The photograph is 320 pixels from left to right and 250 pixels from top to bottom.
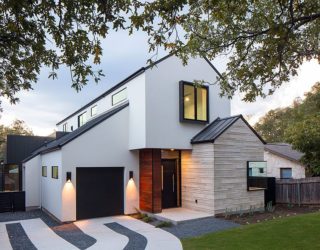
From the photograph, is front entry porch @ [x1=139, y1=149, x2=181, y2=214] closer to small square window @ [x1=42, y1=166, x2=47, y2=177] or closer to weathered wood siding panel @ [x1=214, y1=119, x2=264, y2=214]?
weathered wood siding panel @ [x1=214, y1=119, x2=264, y2=214]

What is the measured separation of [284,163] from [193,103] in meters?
11.7

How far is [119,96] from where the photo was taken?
1623 centimetres

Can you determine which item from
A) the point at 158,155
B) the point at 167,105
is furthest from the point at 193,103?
the point at 158,155

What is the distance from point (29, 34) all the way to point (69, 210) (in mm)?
8826

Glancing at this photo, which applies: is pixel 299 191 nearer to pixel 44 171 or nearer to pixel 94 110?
pixel 94 110

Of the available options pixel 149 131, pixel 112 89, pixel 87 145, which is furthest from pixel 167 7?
pixel 112 89

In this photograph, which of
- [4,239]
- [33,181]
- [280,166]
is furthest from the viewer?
[280,166]

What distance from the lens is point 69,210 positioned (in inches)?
501

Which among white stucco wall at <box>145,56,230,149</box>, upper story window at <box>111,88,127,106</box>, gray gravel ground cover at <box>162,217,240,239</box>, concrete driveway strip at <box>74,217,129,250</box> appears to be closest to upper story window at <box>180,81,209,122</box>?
white stucco wall at <box>145,56,230,149</box>

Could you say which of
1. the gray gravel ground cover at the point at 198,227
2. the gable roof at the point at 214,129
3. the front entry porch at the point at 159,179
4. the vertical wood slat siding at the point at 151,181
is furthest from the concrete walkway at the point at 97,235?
the gable roof at the point at 214,129

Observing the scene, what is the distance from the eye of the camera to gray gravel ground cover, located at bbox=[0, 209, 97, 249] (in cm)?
957

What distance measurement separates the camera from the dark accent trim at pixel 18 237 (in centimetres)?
924

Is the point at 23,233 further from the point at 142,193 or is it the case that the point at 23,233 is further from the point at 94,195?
the point at 142,193

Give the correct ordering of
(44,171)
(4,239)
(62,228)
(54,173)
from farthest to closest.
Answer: (44,171) → (54,173) → (62,228) → (4,239)
